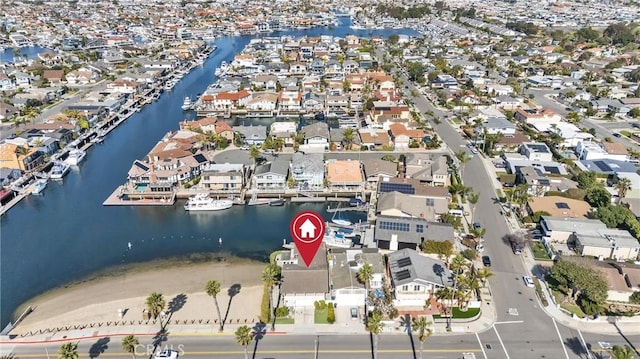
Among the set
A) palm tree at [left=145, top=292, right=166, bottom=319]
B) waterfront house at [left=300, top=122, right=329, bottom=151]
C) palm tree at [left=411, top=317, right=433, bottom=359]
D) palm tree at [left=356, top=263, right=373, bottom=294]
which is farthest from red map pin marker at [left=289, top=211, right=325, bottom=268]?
waterfront house at [left=300, top=122, right=329, bottom=151]

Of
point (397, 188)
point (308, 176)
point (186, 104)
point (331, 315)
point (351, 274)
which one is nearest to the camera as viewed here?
point (331, 315)

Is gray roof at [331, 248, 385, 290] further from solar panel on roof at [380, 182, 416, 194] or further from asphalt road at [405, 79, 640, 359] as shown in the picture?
solar panel on roof at [380, 182, 416, 194]

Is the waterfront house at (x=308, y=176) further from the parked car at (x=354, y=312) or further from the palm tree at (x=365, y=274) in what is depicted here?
the parked car at (x=354, y=312)

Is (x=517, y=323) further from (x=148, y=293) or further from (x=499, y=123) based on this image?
(x=499, y=123)

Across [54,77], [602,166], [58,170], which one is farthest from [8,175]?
[602,166]

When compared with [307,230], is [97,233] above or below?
below
